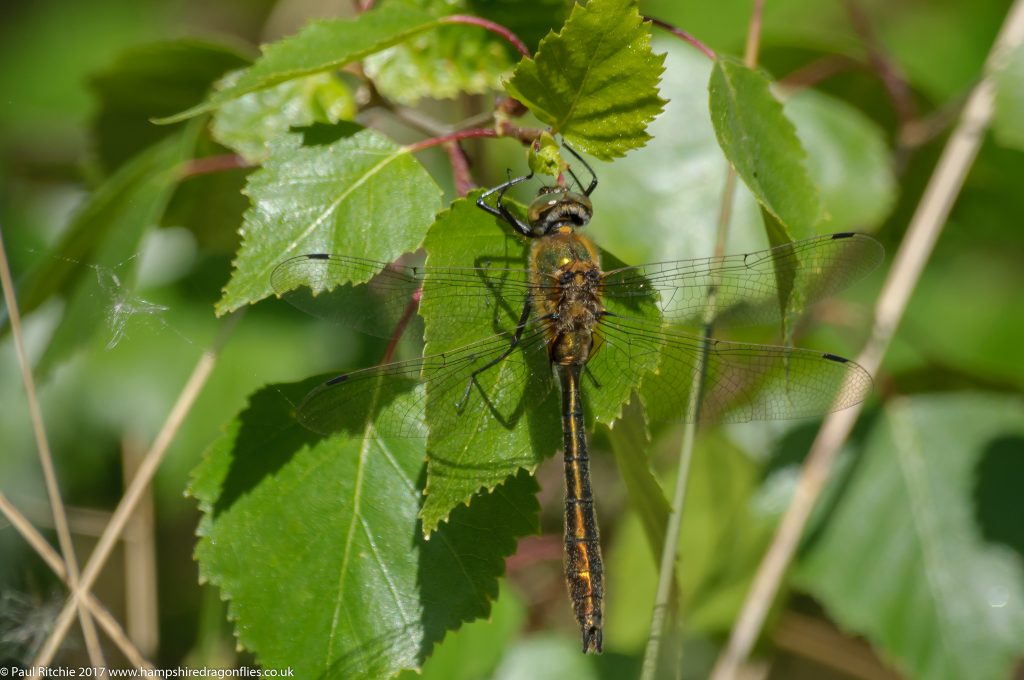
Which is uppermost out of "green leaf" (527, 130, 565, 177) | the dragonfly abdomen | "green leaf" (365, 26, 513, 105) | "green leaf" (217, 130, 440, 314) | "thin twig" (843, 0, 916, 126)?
"thin twig" (843, 0, 916, 126)

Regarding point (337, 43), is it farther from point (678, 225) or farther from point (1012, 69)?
point (1012, 69)

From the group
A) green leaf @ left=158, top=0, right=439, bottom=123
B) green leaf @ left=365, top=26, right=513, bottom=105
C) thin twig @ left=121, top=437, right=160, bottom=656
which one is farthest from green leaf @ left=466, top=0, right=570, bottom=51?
thin twig @ left=121, top=437, right=160, bottom=656

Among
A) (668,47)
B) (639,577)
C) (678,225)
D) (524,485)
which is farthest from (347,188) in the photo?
(639,577)

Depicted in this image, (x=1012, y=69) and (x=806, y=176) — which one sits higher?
(x=1012, y=69)

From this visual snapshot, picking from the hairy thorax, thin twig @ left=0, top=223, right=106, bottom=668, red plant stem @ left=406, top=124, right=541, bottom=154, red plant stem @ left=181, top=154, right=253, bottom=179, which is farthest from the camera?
red plant stem @ left=181, top=154, right=253, bottom=179

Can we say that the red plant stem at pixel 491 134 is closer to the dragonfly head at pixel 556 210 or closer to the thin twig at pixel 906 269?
the dragonfly head at pixel 556 210

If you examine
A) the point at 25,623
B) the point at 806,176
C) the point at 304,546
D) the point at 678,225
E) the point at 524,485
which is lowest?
the point at 25,623

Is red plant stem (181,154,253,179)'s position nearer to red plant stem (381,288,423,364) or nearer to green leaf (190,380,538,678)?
red plant stem (381,288,423,364)
